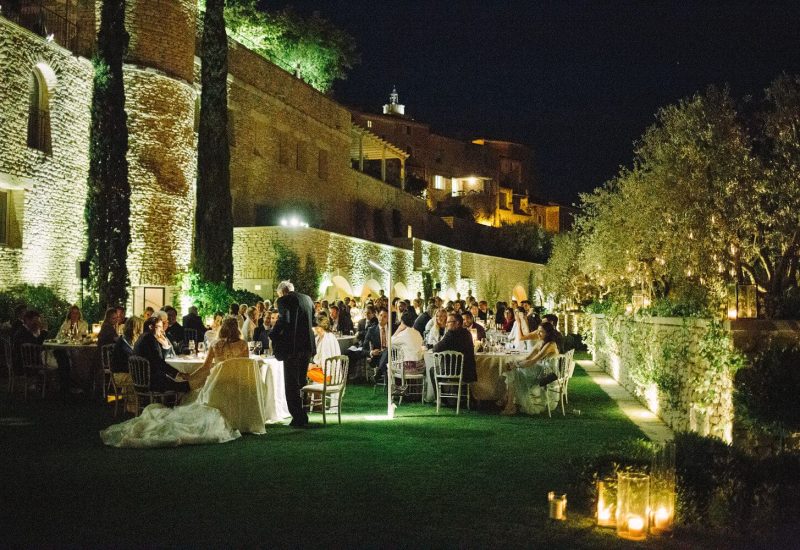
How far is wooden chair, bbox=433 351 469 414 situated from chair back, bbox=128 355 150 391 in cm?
375

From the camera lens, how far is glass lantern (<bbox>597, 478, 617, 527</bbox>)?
16.1 ft

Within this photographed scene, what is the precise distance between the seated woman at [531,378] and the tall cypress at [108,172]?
9.99 meters

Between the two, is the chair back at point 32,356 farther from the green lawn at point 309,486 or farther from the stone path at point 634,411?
the stone path at point 634,411

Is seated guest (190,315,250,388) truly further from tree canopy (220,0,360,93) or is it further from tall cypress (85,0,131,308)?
tree canopy (220,0,360,93)

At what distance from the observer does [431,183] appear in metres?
58.5

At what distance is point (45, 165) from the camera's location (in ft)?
53.2

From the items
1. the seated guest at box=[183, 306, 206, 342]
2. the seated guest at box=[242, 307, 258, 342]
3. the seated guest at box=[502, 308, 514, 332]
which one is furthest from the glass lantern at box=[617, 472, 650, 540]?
the seated guest at box=[502, 308, 514, 332]

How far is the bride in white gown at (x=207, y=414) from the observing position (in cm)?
764

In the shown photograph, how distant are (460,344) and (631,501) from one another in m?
5.74

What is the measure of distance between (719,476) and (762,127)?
950 cm

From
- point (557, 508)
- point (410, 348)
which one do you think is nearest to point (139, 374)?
point (410, 348)

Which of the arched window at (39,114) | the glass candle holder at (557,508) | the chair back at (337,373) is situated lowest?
the glass candle holder at (557,508)

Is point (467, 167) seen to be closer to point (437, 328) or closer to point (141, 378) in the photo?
point (437, 328)

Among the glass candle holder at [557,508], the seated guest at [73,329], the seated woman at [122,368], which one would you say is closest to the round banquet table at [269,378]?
the seated woman at [122,368]
